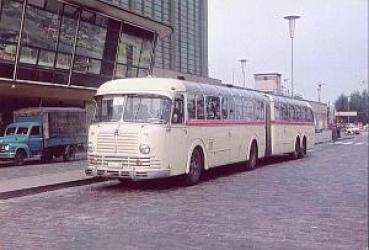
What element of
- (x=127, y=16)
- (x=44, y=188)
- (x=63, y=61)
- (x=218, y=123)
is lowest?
(x=44, y=188)

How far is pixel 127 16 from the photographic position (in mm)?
34812

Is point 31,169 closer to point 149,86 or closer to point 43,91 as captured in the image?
point 43,91

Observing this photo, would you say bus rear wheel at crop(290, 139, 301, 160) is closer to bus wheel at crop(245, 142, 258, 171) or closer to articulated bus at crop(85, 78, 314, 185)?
bus wheel at crop(245, 142, 258, 171)

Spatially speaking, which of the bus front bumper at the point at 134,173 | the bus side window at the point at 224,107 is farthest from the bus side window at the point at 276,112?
the bus front bumper at the point at 134,173

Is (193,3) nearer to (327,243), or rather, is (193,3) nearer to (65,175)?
(65,175)

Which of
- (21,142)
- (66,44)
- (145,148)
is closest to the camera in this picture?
(145,148)

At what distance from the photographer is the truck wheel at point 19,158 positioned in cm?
2553

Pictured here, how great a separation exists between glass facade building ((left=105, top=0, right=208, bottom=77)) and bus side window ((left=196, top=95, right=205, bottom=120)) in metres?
24.8

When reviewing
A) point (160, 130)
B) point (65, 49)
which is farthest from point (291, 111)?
point (160, 130)

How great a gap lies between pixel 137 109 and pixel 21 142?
1270cm

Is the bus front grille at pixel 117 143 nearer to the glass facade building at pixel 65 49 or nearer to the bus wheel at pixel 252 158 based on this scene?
the bus wheel at pixel 252 158

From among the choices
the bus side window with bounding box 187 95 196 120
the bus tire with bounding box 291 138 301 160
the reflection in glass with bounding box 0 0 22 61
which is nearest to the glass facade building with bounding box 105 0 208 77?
the reflection in glass with bounding box 0 0 22 61

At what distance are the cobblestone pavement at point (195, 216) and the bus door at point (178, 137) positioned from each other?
28.5 inches

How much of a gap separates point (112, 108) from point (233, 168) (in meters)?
7.82
